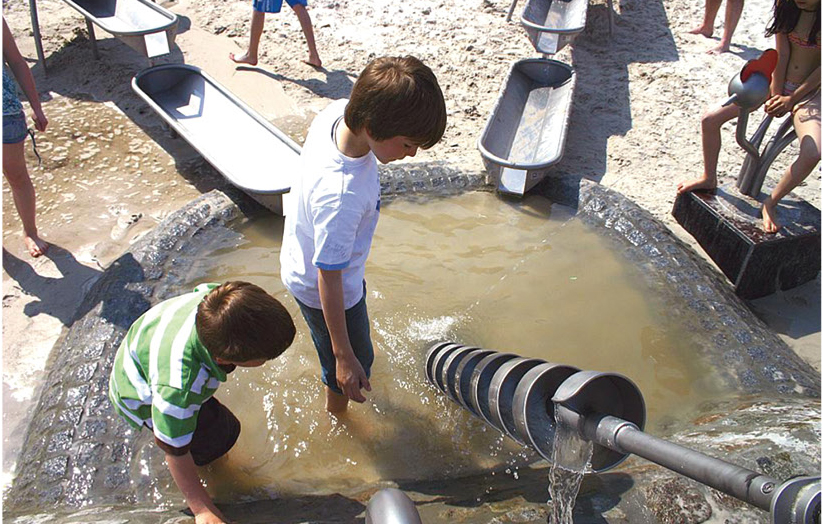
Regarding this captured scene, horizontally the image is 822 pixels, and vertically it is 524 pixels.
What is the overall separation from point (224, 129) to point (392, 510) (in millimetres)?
3838

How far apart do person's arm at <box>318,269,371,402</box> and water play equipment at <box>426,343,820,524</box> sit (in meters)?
0.49

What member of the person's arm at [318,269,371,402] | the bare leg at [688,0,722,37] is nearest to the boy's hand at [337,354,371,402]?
the person's arm at [318,269,371,402]

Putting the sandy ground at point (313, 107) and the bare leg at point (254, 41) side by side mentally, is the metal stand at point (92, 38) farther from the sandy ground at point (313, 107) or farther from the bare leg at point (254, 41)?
the bare leg at point (254, 41)

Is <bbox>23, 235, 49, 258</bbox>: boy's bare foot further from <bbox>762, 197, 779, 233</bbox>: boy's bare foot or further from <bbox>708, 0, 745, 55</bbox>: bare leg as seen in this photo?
<bbox>708, 0, 745, 55</bbox>: bare leg

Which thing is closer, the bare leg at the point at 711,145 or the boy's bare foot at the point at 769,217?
the boy's bare foot at the point at 769,217

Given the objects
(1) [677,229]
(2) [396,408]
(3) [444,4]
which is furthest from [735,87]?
(3) [444,4]

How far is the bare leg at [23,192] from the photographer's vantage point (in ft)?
11.7

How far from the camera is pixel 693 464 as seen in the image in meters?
1.43

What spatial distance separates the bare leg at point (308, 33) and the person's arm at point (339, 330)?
4310mm

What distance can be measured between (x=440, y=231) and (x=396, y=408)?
4.61 feet

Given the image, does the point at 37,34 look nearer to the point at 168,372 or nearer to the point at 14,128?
the point at 14,128

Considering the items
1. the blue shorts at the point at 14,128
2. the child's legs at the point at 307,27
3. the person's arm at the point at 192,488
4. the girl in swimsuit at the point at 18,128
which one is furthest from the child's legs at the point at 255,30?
the person's arm at the point at 192,488

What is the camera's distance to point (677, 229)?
4.15 metres

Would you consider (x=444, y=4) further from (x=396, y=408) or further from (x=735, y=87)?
(x=396, y=408)
